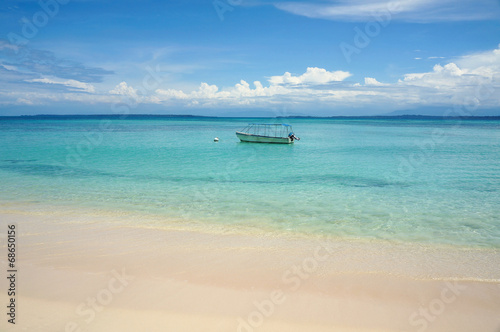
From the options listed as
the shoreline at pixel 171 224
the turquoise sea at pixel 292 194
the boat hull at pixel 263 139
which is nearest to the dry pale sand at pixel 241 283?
the shoreline at pixel 171 224

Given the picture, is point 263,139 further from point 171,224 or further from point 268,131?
point 171,224

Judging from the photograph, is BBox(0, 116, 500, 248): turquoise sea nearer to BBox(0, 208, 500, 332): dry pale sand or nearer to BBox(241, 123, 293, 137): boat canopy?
BBox(0, 208, 500, 332): dry pale sand

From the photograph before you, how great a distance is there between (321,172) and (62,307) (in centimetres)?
1736

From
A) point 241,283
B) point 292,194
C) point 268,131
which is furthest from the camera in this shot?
point 268,131

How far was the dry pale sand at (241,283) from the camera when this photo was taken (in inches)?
205

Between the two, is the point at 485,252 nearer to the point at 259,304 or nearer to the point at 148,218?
the point at 259,304

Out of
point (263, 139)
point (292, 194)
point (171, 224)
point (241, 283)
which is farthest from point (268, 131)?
point (241, 283)

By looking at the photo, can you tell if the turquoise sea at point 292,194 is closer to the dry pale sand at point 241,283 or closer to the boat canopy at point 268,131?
the dry pale sand at point 241,283

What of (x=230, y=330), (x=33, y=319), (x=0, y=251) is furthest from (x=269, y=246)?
(x=0, y=251)

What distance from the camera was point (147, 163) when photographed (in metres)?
23.9

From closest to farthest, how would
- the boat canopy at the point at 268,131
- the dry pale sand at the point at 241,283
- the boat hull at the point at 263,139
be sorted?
1. the dry pale sand at the point at 241,283
2. the boat hull at the point at 263,139
3. the boat canopy at the point at 268,131

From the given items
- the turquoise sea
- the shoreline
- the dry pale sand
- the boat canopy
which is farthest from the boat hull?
the dry pale sand

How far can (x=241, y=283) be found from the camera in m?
6.44

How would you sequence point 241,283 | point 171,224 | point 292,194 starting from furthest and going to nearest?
1. point 292,194
2. point 171,224
3. point 241,283
